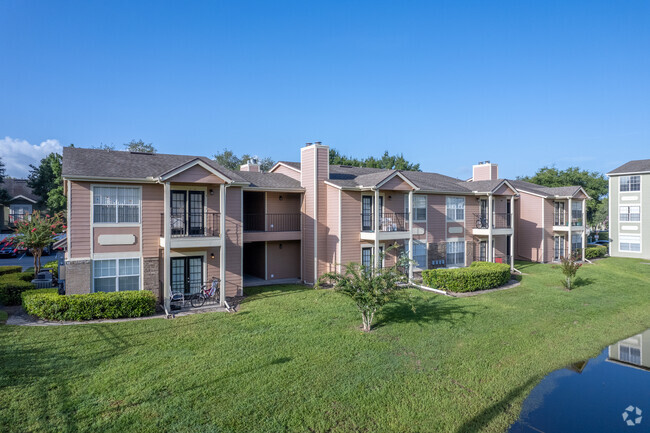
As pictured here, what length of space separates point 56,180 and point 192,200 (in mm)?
31062

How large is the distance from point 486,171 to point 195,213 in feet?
74.3

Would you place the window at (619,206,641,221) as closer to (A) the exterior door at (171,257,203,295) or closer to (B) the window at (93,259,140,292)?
(A) the exterior door at (171,257,203,295)

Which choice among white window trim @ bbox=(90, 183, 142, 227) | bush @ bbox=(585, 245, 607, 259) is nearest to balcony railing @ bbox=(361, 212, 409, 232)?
white window trim @ bbox=(90, 183, 142, 227)

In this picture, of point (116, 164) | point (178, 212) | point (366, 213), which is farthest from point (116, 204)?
point (366, 213)

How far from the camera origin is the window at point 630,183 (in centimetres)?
3409

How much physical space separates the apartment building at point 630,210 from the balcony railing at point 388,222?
2571 centimetres

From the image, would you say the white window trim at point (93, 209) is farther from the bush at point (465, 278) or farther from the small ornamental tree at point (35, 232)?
the bush at point (465, 278)

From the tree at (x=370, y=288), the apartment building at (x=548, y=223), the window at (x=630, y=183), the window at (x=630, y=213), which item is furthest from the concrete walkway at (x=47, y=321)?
the window at (x=630, y=183)

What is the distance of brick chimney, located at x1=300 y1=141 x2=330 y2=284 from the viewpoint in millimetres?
19781

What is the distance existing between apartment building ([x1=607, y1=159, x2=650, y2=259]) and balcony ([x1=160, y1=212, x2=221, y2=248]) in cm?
3655

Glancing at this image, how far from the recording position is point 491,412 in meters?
7.95

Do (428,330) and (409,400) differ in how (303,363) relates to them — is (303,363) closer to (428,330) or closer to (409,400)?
(409,400)

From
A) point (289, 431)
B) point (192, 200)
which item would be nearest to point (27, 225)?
point (192, 200)

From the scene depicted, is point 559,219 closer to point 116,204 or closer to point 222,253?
point 222,253
